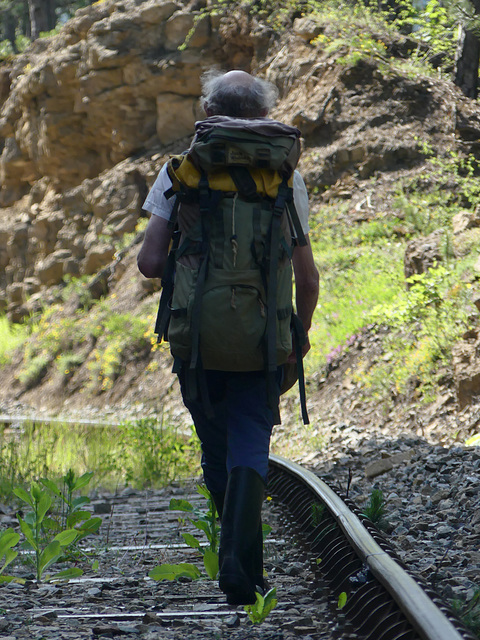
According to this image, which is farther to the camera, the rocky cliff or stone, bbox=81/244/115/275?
stone, bbox=81/244/115/275

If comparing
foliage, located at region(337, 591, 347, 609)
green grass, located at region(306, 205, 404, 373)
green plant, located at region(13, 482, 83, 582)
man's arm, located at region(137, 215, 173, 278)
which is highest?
man's arm, located at region(137, 215, 173, 278)

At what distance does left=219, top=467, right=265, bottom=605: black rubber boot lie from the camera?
2.59 meters

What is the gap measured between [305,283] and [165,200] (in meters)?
0.64

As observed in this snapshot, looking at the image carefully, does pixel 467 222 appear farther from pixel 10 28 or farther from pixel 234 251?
pixel 10 28

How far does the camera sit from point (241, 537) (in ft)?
8.70

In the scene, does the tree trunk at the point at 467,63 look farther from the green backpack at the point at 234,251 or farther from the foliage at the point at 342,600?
the foliage at the point at 342,600

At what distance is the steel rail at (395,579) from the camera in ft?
6.59

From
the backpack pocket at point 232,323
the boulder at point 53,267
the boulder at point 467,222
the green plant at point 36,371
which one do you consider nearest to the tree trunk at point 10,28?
the boulder at point 53,267

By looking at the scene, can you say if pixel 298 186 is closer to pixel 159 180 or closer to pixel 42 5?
pixel 159 180

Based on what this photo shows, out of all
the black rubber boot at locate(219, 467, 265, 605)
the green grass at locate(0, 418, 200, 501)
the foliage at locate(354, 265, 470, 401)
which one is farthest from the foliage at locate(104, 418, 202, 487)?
the black rubber boot at locate(219, 467, 265, 605)

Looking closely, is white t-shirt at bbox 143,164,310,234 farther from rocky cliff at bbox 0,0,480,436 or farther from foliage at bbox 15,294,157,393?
foliage at bbox 15,294,157,393

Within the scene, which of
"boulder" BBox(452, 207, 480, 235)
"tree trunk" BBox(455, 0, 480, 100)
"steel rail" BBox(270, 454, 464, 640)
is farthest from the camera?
"tree trunk" BBox(455, 0, 480, 100)

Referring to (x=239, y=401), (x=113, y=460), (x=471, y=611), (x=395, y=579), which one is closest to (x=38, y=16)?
(x=113, y=460)

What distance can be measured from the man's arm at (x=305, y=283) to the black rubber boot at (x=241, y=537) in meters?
0.51
